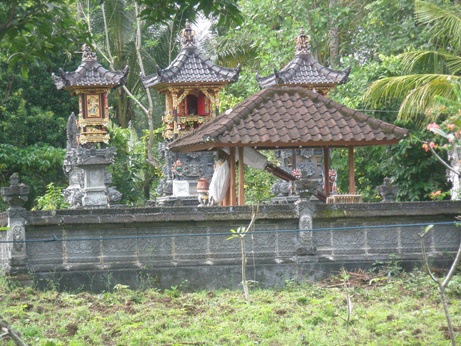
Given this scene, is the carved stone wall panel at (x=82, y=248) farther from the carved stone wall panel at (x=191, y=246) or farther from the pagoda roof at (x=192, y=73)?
the pagoda roof at (x=192, y=73)

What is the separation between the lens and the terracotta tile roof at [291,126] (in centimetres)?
1430

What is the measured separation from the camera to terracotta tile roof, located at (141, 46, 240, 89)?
75.4 ft

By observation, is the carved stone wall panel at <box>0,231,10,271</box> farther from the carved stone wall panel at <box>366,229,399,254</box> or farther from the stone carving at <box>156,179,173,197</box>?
the stone carving at <box>156,179,173,197</box>

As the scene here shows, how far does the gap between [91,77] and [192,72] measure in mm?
2906

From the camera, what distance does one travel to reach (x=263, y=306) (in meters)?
10.4

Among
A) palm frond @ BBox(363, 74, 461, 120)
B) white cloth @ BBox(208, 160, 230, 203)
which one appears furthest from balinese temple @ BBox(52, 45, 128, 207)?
white cloth @ BBox(208, 160, 230, 203)

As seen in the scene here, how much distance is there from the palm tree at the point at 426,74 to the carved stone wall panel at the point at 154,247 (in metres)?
5.91

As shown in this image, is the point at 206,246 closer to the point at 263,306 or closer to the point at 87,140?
the point at 263,306

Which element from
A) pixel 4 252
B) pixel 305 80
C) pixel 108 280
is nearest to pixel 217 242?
pixel 108 280

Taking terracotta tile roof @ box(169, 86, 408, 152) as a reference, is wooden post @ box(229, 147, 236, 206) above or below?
below

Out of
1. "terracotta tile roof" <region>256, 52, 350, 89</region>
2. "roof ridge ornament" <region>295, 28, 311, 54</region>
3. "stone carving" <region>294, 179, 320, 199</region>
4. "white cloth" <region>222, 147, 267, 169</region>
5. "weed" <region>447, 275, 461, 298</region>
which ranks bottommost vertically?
"weed" <region>447, 275, 461, 298</region>

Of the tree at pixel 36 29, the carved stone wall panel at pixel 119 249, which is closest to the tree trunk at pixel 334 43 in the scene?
the carved stone wall panel at pixel 119 249

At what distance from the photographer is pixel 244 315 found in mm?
9914

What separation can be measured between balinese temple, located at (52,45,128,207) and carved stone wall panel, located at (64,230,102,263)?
10859 mm
